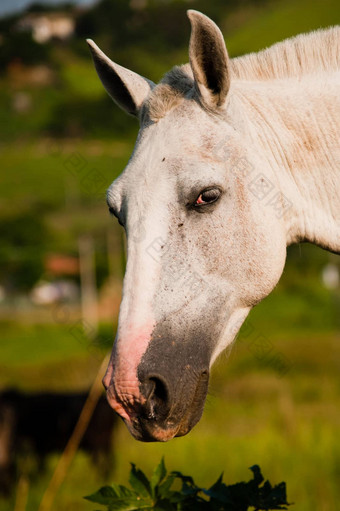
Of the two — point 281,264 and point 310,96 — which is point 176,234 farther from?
point 310,96

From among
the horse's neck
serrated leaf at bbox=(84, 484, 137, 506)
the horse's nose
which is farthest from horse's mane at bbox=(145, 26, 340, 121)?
serrated leaf at bbox=(84, 484, 137, 506)

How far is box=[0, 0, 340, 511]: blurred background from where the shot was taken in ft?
24.6

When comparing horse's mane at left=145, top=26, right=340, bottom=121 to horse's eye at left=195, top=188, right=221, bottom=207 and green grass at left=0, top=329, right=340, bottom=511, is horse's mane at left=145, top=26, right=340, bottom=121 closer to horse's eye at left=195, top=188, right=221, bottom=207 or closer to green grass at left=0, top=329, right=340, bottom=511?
horse's eye at left=195, top=188, right=221, bottom=207

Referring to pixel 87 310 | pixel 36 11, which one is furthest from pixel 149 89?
pixel 87 310

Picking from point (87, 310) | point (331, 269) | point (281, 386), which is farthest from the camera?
point (331, 269)

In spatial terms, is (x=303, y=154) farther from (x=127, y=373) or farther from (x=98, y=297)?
(x=98, y=297)

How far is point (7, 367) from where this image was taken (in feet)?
79.9

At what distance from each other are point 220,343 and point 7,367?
22205mm

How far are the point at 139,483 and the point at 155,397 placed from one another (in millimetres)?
428

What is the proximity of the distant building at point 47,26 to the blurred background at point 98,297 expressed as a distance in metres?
0.02

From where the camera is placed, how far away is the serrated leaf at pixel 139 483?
304cm

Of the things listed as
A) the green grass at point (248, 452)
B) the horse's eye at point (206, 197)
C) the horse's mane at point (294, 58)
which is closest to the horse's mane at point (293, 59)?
the horse's mane at point (294, 58)

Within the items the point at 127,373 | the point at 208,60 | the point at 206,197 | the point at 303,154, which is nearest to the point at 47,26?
the point at 208,60

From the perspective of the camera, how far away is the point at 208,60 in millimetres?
3320
